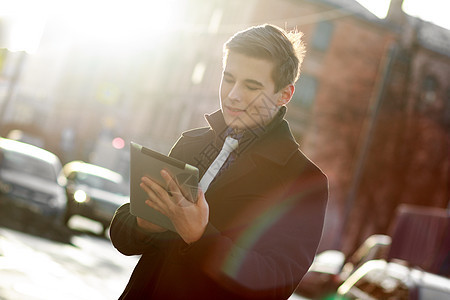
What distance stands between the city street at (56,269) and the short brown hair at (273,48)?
6.27 metres

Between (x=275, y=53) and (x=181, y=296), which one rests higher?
(x=275, y=53)

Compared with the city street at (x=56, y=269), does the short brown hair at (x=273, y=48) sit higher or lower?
higher

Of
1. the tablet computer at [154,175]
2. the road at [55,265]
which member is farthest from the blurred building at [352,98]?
the tablet computer at [154,175]

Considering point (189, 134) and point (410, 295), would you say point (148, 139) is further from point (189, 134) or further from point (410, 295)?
point (189, 134)

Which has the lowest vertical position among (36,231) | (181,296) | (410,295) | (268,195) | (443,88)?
(36,231)

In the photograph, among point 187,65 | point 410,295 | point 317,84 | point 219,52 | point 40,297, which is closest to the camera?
point 410,295

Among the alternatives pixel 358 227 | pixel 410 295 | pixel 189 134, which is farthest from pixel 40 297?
pixel 358 227

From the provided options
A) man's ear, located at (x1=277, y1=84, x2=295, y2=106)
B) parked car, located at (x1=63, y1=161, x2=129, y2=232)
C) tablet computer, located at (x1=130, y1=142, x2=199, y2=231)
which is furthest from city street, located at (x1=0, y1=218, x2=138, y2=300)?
man's ear, located at (x1=277, y1=84, x2=295, y2=106)

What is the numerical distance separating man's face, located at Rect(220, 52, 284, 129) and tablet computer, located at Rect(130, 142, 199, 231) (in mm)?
309

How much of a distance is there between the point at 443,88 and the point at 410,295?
3203cm

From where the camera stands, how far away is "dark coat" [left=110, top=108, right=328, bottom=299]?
232 centimetres

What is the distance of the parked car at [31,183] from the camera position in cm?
1716

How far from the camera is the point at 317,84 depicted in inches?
1459

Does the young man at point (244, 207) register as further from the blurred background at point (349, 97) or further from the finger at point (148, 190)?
the blurred background at point (349, 97)
